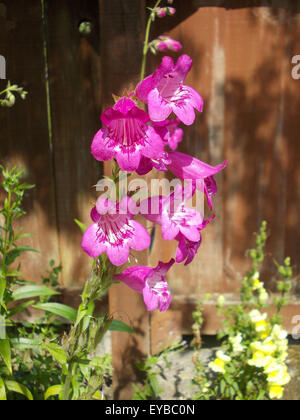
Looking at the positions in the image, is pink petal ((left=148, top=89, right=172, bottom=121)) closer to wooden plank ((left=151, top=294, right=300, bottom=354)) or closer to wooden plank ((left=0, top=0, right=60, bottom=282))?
wooden plank ((left=0, top=0, right=60, bottom=282))

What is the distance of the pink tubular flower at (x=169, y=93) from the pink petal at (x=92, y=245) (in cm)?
37

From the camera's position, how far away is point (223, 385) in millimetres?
2494

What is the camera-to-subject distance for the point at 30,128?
2.83m

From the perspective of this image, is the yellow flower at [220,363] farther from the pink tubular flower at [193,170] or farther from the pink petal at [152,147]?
the pink petal at [152,147]

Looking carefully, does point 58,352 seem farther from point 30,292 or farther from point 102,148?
point 102,148

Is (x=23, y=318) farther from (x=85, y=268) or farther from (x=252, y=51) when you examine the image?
(x=252, y=51)

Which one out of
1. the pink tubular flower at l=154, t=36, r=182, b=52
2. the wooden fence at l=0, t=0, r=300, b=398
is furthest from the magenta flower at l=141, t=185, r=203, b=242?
the wooden fence at l=0, t=0, r=300, b=398

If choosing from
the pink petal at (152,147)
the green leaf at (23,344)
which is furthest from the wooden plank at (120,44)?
the pink petal at (152,147)

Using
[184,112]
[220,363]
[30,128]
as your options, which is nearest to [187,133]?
[30,128]

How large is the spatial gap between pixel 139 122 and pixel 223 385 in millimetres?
1786

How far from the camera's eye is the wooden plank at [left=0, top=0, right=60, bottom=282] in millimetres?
2686

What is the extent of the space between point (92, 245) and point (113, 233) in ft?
0.25

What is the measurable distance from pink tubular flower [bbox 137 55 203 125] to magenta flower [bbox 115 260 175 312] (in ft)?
1.64
